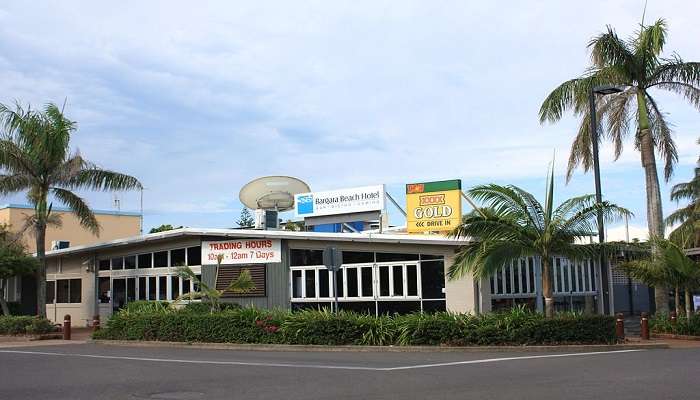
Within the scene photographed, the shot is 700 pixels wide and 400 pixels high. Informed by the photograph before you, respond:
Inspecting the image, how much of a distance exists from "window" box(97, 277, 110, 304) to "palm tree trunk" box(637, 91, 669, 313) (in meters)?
23.4

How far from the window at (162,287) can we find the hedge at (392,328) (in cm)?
992

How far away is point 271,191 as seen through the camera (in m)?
34.6

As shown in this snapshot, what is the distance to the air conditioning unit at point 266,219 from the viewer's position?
31719 mm

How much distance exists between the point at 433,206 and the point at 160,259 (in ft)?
41.0

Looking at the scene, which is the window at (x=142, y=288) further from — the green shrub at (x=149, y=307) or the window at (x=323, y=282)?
the window at (x=323, y=282)

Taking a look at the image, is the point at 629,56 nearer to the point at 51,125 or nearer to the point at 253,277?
the point at 253,277

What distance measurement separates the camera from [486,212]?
64.4 feet

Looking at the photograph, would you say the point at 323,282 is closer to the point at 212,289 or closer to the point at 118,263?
the point at 212,289

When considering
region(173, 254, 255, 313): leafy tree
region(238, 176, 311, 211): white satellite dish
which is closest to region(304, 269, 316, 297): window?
region(173, 254, 255, 313): leafy tree

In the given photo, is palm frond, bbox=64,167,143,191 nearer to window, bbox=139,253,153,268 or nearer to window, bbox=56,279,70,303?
window, bbox=139,253,153,268

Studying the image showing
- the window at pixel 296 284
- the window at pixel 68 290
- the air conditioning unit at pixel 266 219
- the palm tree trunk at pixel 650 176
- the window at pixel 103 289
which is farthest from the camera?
the window at pixel 68 290

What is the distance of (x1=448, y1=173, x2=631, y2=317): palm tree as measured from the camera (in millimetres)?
19203

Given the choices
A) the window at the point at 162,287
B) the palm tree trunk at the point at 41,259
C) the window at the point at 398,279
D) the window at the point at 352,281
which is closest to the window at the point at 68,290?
the window at the point at 162,287

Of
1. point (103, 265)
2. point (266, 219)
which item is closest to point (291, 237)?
point (266, 219)
